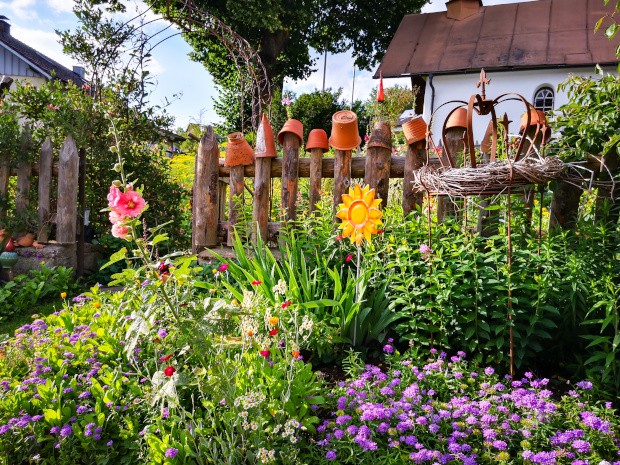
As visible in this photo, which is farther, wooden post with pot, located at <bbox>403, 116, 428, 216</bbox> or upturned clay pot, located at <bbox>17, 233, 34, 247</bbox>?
upturned clay pot, located at <bbox>17, 233, 34, 247</bbox>

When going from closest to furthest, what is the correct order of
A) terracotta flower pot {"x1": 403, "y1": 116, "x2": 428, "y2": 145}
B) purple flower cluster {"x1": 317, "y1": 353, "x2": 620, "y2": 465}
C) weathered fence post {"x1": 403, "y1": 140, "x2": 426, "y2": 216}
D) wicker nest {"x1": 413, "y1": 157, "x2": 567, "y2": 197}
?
purple flower cluster {"x1": 317, "y1": 353, "x2": 620, "y2": 465}, wicker nest {"x1": 413, "y1": 157, "x2": 567, "y2": 197}, terracotta flower pot {"x1": 403, "y1": 116, "x2": 428, "y2": 145}, weathered fence post {"x1": 403, "y1": 140, "x2": 426, "y2": 216}

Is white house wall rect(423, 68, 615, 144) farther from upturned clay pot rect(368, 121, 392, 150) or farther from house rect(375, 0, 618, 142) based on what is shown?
upturned clay pot rect(368, 121, 392, 150)

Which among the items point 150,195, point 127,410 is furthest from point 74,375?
point 150,195

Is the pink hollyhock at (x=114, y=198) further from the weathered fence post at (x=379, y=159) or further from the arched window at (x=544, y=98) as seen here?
the arched window at (x=544, y=98)

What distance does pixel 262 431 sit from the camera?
186cm

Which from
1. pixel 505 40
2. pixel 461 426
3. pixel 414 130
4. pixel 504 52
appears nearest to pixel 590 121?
pixel 414 130

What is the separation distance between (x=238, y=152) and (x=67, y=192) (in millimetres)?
2019

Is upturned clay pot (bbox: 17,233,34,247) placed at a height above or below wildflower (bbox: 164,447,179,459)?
above

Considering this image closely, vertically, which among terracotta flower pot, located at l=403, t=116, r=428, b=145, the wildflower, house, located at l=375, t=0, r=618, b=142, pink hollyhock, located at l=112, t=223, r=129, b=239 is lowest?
the wildflower

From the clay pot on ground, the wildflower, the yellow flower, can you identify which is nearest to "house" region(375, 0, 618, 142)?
the clay pot on ground

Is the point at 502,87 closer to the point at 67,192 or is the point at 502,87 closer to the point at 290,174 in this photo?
the point at 290,174

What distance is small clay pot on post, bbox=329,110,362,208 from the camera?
13.3 ft

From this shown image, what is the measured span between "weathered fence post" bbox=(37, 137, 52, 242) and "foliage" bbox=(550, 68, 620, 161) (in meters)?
4.71

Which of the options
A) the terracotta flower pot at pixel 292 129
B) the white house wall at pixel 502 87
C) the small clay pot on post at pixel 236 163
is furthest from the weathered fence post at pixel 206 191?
the white house wall at pixel 502 87
